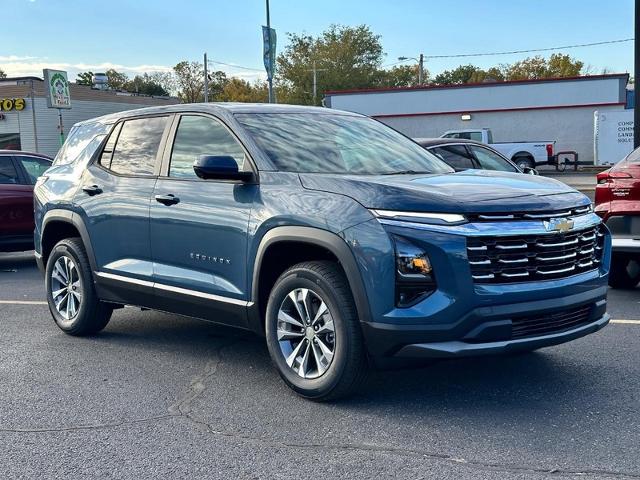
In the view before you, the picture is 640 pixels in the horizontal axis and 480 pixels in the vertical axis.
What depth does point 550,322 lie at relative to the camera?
4.50 metres

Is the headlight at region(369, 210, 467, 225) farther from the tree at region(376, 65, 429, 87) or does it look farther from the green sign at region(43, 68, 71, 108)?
the tree at region(376, 65, 429, 87)

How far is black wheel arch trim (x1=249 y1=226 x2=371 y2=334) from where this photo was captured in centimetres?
435

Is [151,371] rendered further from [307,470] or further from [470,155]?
[470,155]

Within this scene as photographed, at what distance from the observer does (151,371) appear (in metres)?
5.56

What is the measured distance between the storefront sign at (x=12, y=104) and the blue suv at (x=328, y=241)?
36659mm

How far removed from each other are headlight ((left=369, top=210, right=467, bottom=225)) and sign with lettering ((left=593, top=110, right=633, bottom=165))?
29.9m

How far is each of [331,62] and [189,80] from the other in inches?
625

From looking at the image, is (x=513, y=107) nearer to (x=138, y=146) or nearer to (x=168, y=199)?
(x=138, y=146)

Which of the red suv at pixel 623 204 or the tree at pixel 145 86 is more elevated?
the tree at pixel 145 86

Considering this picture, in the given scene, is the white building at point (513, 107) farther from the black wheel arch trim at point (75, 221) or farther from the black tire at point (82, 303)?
the black tire at point (82, 303)

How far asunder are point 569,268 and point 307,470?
1955mm

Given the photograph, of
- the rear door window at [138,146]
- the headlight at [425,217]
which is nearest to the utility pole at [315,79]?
the rear door window at [138,146]

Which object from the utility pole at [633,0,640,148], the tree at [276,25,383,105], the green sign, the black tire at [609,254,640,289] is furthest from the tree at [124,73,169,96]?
the black tire at [609,254,640,289]

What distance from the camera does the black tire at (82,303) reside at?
253 inches
